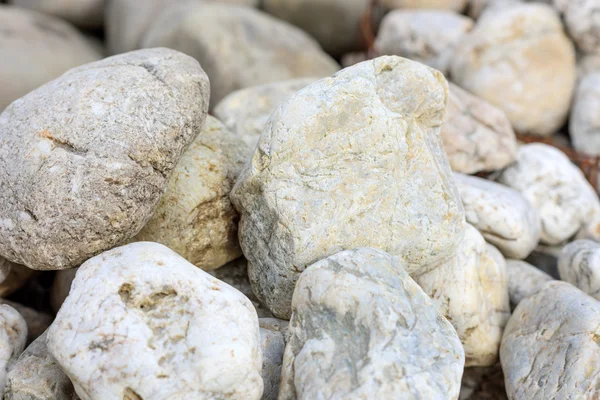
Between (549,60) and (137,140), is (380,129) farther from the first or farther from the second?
(549,60)

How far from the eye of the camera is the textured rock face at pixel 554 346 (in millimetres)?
1447

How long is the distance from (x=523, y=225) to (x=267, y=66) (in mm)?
1422

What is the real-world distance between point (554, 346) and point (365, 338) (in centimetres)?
62

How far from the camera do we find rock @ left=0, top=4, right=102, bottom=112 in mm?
2668

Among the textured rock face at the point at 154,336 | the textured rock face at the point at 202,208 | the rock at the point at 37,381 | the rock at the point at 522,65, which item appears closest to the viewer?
the textured rock face at the point at 154,336

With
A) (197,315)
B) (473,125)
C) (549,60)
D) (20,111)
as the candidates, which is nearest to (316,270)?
(197,315)

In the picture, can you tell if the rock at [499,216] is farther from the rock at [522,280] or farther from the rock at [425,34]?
the rock at [425,34]

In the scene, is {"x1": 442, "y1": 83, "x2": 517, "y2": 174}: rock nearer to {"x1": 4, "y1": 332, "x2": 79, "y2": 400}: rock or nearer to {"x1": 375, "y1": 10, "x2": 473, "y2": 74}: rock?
{"x1": 375, "y1": 10, "x2": 473, "y2": 74}: rock

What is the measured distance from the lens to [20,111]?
1564 millimetres

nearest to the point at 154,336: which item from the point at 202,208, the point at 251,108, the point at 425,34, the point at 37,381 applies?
the point at 37,381

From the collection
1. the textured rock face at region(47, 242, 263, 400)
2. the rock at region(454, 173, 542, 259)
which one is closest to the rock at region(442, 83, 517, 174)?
the rock at region(454, 173, 542, 259)

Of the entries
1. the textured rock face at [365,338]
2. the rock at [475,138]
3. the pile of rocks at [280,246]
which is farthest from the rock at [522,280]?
the textured rock face at [365,338]

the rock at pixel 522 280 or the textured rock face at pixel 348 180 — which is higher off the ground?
the textured rock face at pixel 348 180

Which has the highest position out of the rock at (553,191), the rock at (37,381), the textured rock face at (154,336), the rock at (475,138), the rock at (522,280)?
the textured rock face at (154,336)
